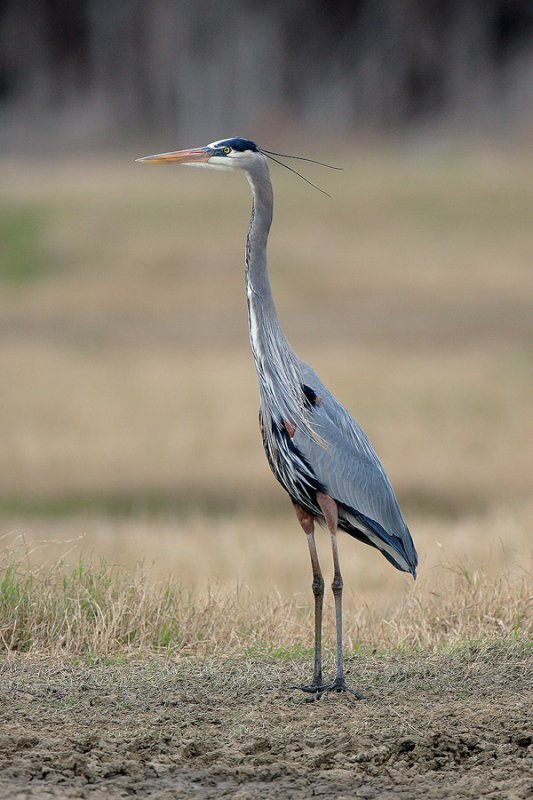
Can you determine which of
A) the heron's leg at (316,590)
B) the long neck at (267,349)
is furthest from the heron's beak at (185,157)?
the heron's leg at (316,590)

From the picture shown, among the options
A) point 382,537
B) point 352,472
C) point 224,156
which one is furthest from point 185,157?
point 382,537

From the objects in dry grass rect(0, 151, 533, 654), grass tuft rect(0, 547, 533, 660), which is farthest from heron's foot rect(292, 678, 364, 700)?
dry grass rect(0, 151, 533, 654)

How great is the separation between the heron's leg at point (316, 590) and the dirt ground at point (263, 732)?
0.39 ft

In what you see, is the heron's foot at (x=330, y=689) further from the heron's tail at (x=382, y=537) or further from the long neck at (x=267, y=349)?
the long neck at (x=267, y=349)

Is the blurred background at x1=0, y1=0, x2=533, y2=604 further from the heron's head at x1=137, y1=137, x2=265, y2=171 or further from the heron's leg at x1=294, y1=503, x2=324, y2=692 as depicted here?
the heron's head at x1=137, y1=137, x2=265, y2=171

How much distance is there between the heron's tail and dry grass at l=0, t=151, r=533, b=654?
0.72 m

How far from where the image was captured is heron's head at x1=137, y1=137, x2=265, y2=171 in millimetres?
5633

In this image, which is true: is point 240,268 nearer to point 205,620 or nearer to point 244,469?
point 244,469

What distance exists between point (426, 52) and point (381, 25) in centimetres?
145

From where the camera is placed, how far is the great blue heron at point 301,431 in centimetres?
557

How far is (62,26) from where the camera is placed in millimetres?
36531

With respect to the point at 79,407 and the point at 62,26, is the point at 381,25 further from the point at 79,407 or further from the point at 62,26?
the point at 79,407

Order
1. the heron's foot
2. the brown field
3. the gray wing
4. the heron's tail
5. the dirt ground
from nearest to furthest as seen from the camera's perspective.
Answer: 1. the dirt ground
2. the brown field
3. the heron's foot
4. the gray wing
5. the heron's tail

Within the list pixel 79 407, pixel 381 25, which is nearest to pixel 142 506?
pixel 79 407
